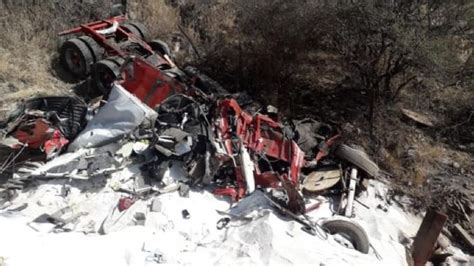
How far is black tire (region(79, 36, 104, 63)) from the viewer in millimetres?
8492

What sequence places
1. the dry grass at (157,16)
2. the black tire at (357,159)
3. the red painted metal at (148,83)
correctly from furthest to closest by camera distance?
the dry grass at (157,16)
the red painted metal at (148,83)
the black tire at (357,159)

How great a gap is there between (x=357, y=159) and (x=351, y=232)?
53.8 inches

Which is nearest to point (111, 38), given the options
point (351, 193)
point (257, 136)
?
point (257, 136)

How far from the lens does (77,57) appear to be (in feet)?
28.4

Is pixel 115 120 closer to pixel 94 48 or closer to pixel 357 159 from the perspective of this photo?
pixel 94 48

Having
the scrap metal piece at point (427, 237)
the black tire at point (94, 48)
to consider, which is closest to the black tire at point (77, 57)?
the black tire at point (94, 48)

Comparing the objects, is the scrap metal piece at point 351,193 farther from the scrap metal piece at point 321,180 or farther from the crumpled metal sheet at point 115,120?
the crumpled metal sheet at point 115,120

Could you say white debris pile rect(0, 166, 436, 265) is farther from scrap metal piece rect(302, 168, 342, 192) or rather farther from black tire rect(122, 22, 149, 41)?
black tire rect(122, 22, 149, 41)

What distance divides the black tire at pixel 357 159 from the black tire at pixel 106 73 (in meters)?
3.65

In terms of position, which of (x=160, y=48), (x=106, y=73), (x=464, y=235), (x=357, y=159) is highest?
(x=160, y=48)

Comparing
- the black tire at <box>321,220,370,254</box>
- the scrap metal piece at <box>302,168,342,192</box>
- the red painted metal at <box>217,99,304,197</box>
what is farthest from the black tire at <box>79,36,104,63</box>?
the black tire at <box>321,220,370,254</box>

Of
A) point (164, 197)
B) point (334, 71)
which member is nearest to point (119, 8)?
point (334, 71)

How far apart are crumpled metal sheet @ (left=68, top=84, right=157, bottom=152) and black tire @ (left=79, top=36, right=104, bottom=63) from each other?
1925 mm

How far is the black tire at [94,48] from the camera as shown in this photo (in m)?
8.49
